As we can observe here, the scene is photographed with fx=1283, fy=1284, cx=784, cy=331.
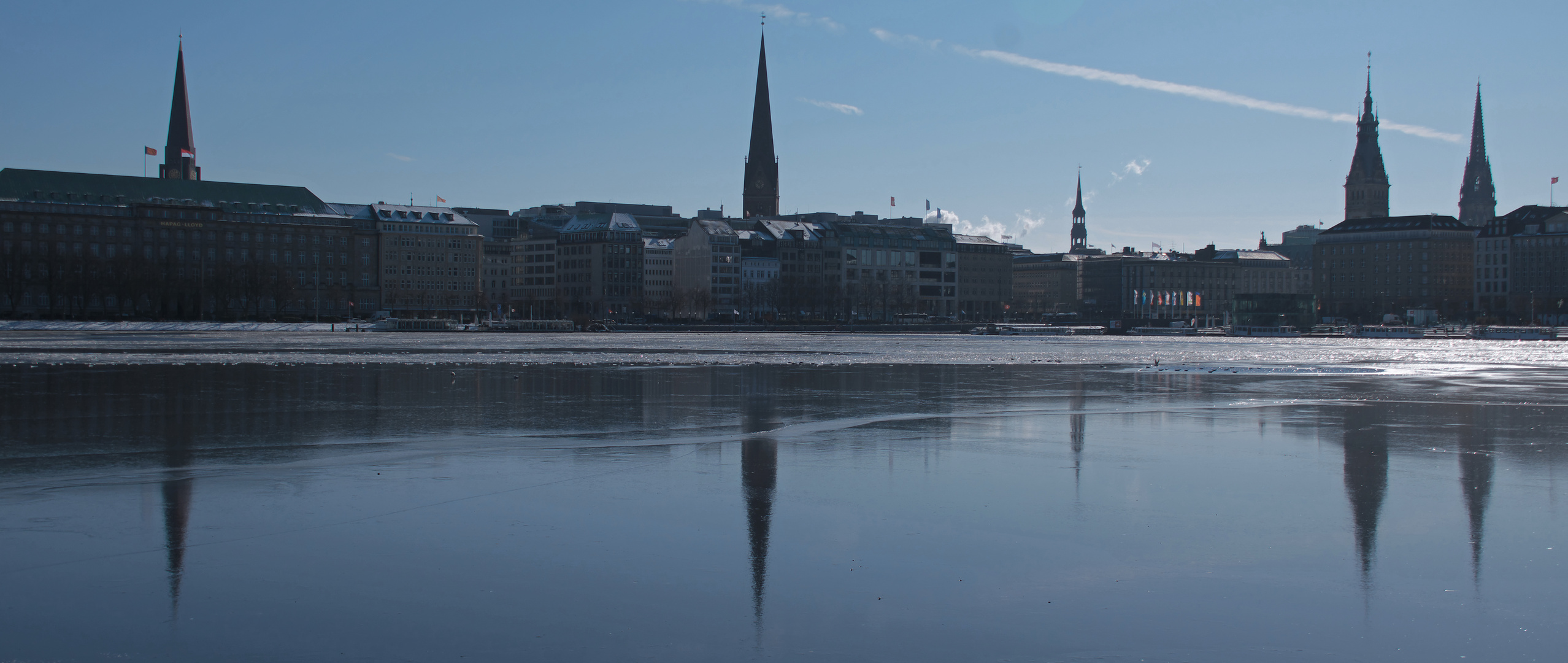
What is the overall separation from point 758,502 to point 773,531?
1.63 m

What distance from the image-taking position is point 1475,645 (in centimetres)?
853

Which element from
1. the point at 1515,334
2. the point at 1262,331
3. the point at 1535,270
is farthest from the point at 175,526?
the point at 1535,270

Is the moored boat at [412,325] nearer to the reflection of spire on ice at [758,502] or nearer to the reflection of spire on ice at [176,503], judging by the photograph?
the reflection of spire on ice at [176,503]

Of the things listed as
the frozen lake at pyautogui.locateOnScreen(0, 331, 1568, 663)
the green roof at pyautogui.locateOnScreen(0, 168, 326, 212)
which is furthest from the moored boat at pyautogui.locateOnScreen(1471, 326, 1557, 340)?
the green roof at pyautogui.locateOnScreen(0, 168, 326, 212)

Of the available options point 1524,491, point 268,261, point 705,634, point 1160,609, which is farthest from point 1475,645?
point 268,261

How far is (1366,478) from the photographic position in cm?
1573

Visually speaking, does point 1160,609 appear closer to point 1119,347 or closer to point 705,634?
point 705,634

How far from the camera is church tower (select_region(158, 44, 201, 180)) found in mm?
164375

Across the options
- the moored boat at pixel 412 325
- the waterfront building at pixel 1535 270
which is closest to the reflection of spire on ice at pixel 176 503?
the moored boat at pixel 412 325

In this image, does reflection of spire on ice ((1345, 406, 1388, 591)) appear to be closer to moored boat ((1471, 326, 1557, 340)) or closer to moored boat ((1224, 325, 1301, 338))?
moored boat ((1471, 326, 1557, 340))

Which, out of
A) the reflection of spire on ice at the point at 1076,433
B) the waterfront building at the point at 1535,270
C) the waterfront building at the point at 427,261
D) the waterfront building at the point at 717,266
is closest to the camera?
the reflection of spire on ice at the point at 1076,433

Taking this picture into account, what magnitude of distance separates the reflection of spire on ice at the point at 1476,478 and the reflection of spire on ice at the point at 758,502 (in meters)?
5.62

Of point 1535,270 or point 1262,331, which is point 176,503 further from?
point 1535,270

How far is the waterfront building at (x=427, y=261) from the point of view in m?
171
